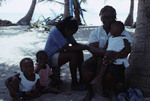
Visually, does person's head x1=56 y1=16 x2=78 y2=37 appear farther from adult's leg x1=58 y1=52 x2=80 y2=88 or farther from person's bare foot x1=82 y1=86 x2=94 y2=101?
person's bare foot x1=82 y1=86 x2=94 y2=101

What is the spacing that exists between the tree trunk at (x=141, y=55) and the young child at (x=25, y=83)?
1.52 meters

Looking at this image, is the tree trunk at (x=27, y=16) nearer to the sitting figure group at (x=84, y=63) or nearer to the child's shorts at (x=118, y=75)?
the sitting figure group at (x=84, y=63)

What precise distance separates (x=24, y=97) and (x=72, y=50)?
1.09m

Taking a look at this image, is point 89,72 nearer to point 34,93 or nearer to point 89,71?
point 89,71

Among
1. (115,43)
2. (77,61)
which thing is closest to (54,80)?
(77,61)

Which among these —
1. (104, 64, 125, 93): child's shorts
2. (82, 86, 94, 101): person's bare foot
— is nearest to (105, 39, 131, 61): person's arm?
(104, 64, 125, 93): child's shorts

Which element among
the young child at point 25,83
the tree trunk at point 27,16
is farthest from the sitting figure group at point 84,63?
the tree trunk at point 27,16

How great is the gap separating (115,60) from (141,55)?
54 centimetres

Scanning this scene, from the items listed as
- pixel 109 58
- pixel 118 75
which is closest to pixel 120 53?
pixel 109 58

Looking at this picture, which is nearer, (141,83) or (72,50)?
(141,83)

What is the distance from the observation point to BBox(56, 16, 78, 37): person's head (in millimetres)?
3805

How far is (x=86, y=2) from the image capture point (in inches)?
690

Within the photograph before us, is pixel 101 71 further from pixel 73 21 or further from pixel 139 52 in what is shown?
pixel 73 21

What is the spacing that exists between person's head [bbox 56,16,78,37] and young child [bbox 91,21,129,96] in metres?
0.72
